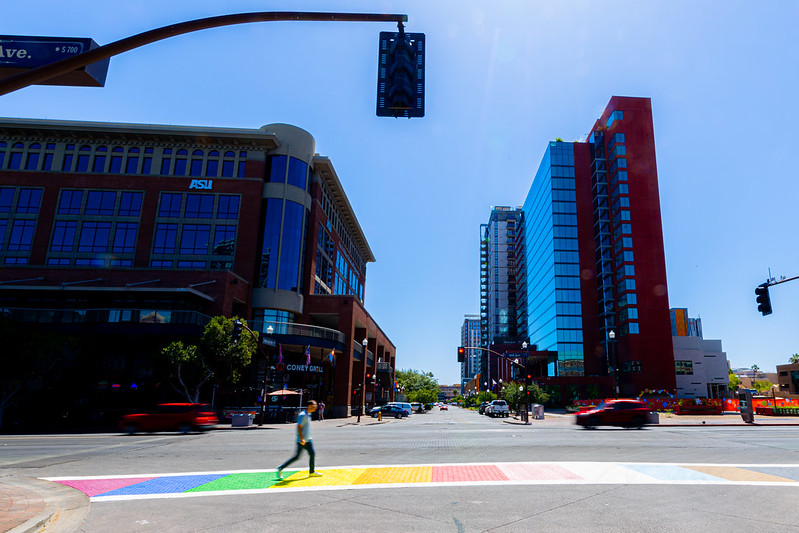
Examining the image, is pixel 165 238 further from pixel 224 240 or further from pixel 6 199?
pixel 6 199

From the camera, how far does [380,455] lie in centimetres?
1458

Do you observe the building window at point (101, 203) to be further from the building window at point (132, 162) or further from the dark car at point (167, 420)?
the dark car at point (167, 420)

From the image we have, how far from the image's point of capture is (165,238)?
169ft

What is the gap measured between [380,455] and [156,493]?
7.04m

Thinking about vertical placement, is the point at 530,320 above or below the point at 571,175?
below

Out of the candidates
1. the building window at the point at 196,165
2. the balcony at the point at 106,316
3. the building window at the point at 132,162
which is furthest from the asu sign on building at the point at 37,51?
the building window at the point at 132,162

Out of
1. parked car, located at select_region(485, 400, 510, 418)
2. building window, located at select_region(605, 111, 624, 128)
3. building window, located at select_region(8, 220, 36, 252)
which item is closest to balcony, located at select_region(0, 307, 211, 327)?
building window, located at select_region(8, 220, 36, 252)

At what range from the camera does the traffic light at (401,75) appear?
21.7 feet

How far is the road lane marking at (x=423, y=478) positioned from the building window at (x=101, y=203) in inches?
1913

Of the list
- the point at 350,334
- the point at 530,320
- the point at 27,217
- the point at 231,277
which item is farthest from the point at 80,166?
the point at 530,320

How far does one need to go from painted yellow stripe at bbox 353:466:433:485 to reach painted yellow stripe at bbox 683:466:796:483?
640 cm

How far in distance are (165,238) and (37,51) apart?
161ft

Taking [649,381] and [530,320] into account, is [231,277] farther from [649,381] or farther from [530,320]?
[530,320]

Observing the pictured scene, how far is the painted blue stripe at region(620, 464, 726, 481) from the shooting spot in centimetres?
1023
